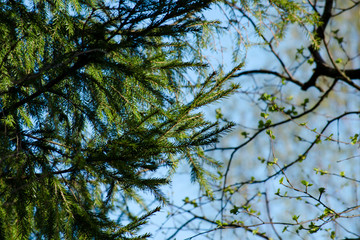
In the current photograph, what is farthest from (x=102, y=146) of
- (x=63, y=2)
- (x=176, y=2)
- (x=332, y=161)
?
(x=332, y=161)

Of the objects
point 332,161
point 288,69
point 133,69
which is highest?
point 288,69

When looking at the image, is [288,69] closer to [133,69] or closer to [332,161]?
[332,161]

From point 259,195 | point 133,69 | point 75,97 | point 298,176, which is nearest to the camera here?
point 133,69

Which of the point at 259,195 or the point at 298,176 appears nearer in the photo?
the point at 259,195

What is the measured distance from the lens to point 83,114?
7.98 ft

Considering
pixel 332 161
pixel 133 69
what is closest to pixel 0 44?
pixel 133 69

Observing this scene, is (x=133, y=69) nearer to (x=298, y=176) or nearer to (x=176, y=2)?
(x=176, y=2)

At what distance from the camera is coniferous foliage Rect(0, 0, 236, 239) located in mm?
A: 1802

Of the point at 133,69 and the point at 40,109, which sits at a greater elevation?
the point at 40,109

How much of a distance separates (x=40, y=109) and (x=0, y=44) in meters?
0.49

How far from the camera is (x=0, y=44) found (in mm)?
2111

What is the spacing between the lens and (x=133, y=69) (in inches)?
77.0

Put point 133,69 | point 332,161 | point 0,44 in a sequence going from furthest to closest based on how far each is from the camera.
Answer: point 332,161, point 0,44, point 133,69

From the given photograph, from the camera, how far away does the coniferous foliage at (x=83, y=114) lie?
180 cm
